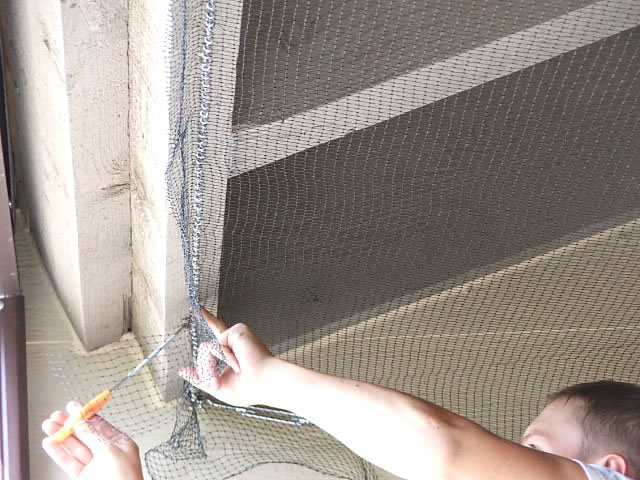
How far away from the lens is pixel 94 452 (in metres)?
1.06

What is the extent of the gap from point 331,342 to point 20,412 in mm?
608

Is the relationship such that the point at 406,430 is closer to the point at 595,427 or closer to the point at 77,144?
the point at 595,427

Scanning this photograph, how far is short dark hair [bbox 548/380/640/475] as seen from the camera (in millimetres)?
968

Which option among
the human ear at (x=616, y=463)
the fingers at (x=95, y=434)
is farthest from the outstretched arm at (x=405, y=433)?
the fingers at (x=95, y=434)

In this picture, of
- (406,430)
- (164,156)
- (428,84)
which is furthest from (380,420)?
(428,84)

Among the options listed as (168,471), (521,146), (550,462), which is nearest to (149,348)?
(168,471)

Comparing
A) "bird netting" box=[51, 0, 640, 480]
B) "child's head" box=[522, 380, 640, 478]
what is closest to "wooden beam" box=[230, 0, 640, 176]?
"bird netting" box=[51, 0, 640, 480]

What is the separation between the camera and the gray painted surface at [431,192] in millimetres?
1436

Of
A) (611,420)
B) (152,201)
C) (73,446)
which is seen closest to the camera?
(611,420)

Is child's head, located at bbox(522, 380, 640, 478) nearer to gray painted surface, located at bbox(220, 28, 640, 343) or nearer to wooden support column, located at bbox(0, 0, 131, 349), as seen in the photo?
gray painted surface, located at bbox(220, 28, 640, 343)

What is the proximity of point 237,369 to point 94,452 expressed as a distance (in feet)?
0.68

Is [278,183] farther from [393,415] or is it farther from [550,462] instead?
[550,462]

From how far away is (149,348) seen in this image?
1583 millimetres

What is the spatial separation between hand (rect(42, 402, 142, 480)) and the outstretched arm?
7.7 inches
